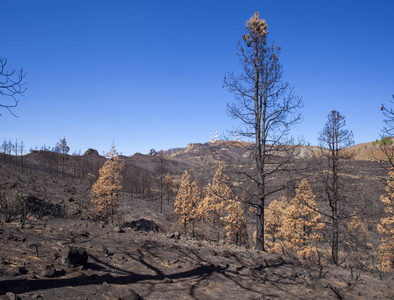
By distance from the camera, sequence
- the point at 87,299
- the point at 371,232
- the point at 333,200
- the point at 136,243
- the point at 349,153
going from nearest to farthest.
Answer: the point at 87,299, the point at 136,243, the point at 333,200, the point at 349,153, the point at 371,232

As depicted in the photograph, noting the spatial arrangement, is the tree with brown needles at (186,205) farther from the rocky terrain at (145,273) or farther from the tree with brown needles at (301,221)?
the rocky terrain at (145,273)

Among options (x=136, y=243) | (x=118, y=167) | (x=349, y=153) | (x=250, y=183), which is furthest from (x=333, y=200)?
(x=118, y=167)

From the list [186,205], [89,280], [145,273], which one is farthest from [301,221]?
[89,280]

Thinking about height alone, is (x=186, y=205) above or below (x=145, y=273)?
below

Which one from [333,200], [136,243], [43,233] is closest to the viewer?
[43,233]

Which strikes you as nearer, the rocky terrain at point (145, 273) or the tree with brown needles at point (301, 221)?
the rocky terrain at point (145, 273)

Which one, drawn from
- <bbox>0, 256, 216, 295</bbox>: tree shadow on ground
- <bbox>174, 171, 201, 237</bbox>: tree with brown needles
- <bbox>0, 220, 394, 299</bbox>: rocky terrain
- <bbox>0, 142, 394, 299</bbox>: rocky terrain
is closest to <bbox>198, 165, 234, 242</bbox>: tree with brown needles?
<bbox>174, 171, 201, 237</bbox>: tree with brown needles

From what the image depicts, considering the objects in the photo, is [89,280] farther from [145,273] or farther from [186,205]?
[186,205]

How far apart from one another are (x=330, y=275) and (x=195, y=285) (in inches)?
143

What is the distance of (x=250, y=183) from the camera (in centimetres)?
927

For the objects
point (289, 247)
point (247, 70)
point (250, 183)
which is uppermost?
point (247, 70)

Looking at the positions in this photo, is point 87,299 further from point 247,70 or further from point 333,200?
point 333,200

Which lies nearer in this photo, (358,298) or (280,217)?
(358,298)

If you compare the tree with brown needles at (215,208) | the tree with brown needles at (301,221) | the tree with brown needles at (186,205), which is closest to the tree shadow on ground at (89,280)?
the tree with brown needles at (301,221)
